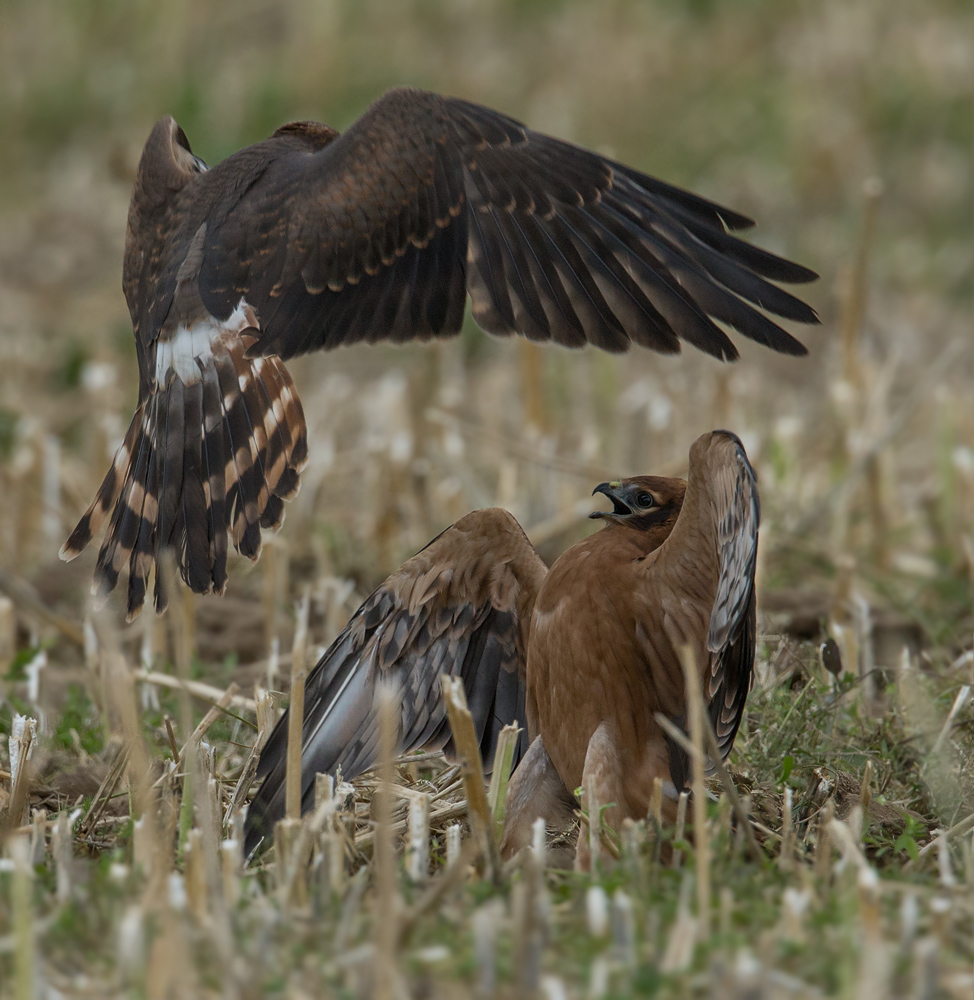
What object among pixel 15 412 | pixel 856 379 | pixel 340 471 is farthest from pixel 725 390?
pixel 15 412

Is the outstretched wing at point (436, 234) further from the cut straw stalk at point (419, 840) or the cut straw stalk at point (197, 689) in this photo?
the cut straw stalk at point (419, 840)

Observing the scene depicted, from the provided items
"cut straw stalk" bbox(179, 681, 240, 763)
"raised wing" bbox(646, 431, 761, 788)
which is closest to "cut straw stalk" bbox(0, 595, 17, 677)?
"cut straw stalk" bbox(179, 681, 240, 763)

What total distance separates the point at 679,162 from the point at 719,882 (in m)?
8.82

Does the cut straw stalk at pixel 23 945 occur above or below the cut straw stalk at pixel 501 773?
below

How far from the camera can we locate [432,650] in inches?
139

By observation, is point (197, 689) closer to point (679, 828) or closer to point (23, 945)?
point (679, 828)

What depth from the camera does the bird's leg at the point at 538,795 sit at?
11.0 feet

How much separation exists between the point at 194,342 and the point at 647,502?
1259mm

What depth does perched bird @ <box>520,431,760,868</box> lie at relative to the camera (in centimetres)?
307

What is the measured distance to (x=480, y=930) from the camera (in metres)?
2.24

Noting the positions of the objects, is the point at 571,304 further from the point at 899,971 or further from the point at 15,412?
the point at 15,412

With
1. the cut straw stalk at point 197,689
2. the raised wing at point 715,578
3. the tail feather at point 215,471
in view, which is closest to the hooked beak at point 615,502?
the raised wing at point 715,578

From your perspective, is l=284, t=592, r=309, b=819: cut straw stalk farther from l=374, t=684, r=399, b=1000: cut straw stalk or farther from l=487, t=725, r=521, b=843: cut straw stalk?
l=374, t=684, r=399, b=1000: cut straw stalk

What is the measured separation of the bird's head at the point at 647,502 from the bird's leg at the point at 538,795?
0.56 metres
